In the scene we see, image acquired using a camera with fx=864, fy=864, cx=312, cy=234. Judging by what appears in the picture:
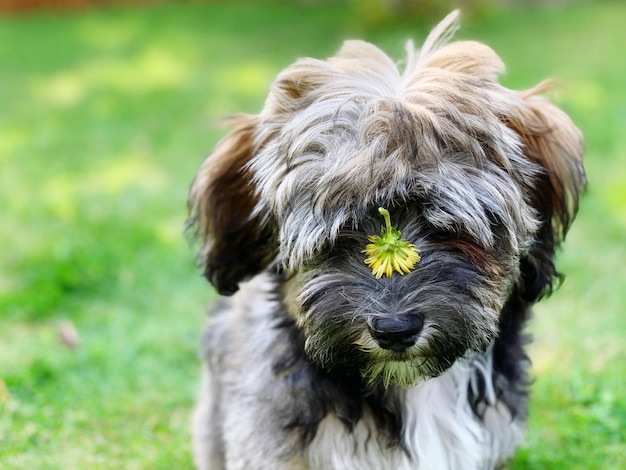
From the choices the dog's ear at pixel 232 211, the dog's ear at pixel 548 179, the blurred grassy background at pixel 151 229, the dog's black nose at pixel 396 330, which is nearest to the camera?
the dog's black nose at pixel 396 330

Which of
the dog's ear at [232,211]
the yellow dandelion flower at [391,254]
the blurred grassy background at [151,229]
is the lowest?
the blurred grassy background at [151,229]

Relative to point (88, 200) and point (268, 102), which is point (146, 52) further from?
point (268, 102)

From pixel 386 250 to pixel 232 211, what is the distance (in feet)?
2.55

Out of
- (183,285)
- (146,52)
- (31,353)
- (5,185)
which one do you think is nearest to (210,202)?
(31,353)

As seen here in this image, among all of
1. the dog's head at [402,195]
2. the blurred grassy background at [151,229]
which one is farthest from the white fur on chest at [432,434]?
the blurred grassy background at [151,229]

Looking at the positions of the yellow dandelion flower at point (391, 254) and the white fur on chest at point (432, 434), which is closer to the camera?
the yellow dandelion flower at point (391, 254)

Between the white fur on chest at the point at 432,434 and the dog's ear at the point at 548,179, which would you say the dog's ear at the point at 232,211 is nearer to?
the white fur on chest at the point at 432,434

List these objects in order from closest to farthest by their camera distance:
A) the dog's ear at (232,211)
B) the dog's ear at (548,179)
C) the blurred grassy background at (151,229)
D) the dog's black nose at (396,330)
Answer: the dog's black nose at (396,330)
the dog's ear at (548,179)
the dog's ear at (232,211)
the blurred grassy background at (151,229)

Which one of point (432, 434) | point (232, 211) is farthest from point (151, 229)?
point (432, 434)

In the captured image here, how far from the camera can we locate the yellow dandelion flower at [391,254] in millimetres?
2457

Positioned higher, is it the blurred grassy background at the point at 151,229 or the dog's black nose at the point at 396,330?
the dog's black nose at the point at 396,330

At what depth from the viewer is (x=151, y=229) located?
5984mm

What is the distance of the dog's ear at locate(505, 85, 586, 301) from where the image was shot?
2832 millimetres

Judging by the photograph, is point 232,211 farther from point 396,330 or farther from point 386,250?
point 396,330
